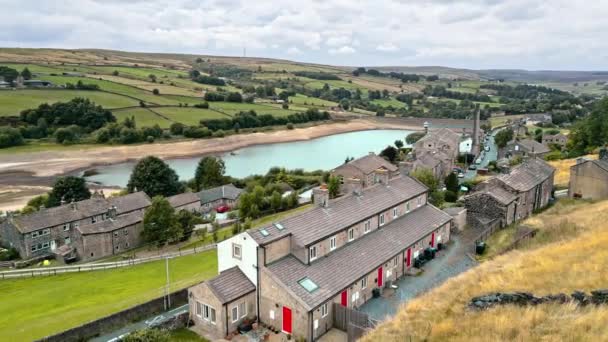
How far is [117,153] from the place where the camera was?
103062 millimetres

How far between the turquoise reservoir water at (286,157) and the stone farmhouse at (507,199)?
48.7 m

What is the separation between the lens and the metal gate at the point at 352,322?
21128 millimetres

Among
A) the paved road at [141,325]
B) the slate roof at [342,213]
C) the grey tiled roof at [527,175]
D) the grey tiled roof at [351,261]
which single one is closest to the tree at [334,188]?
the slate roof at [342,213]

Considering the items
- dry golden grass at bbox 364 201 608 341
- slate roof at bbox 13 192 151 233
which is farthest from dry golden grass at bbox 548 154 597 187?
slate roof at bbox 13 192 151 233

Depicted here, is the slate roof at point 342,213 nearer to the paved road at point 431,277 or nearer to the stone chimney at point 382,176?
the stone chimney at point 382,176

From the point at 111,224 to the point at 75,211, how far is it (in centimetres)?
661

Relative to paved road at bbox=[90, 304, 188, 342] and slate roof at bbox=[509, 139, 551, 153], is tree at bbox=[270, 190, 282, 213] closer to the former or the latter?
paved road at bbox=[90, 304, 188, 342]

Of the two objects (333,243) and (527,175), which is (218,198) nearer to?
(527,175)

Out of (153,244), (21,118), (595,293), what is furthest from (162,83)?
(595,293)

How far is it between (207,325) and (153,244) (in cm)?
2504

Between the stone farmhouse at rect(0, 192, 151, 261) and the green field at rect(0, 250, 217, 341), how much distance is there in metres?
7.40

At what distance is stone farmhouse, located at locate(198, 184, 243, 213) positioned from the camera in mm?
63344

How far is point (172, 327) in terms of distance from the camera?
2311cm

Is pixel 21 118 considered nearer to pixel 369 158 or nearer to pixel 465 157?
pixel 369 158
